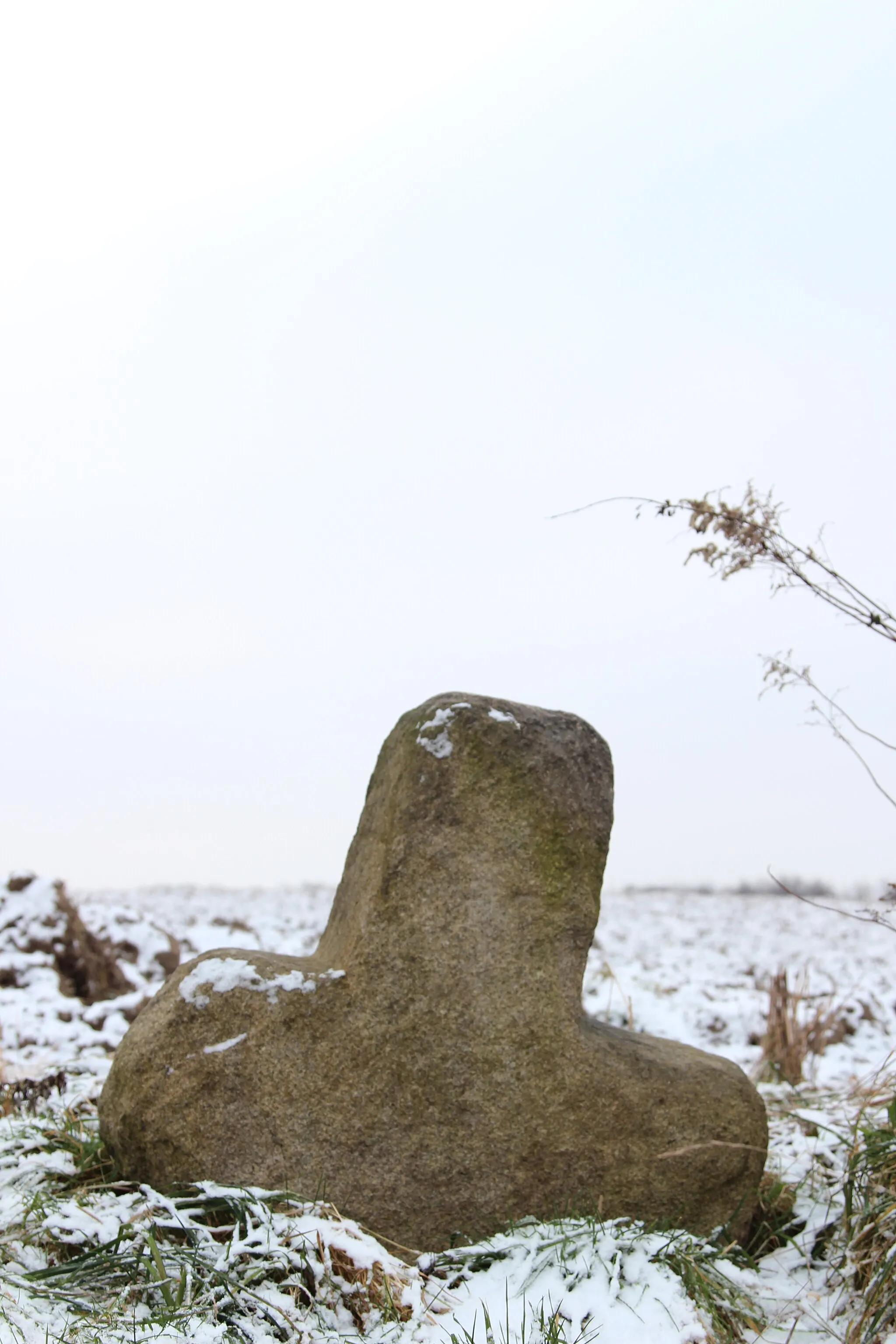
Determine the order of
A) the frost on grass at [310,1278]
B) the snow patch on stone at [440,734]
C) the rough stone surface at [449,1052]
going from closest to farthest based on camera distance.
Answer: the frost on grass at [310,1278] < the rough stone surface at [449,1052] < the snow patch on stone at [440,734]

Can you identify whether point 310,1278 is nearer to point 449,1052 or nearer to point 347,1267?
point 347,1267

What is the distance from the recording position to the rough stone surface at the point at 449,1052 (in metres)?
3.33

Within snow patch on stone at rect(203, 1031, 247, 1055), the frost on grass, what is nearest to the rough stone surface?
snow patch on stone at rect(203, 1031, 247, 1055)

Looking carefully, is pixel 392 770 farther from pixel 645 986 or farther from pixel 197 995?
pixel 645 986

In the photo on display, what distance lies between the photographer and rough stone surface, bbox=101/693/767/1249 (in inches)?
131

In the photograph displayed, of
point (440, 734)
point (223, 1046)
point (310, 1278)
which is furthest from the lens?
point (440, 734)

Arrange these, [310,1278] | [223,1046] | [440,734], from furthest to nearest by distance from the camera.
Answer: [440,734], [223,1046], [310,1278]

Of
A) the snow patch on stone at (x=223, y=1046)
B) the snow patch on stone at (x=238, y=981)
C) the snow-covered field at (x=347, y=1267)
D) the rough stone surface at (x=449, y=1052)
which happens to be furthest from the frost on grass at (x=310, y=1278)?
the snow patch on stone at (x=238, y=981)

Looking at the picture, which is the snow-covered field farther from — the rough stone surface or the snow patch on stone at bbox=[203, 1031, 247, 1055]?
the snow patch on stone at bbox=[203, 1031, 247, 1055]

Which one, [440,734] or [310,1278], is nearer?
[310,1278]

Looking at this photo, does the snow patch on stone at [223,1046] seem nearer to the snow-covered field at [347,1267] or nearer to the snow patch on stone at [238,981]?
the snow patch on stone at [238,981]

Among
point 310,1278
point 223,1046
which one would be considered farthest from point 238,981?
point 310,1278

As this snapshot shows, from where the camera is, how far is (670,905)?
24172 mm

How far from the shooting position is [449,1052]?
340 cm
